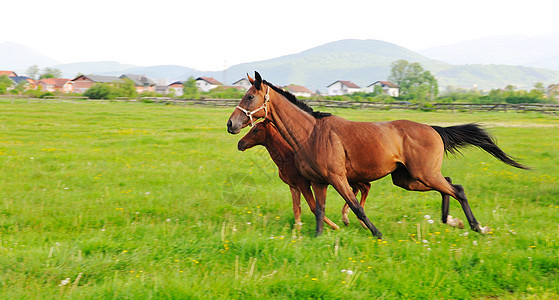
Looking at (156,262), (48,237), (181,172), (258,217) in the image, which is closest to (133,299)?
(156,262)

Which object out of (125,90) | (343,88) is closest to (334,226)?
(125,90)

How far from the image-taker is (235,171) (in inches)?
505

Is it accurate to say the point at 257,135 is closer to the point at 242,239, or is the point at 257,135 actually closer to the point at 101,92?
the point at 242,239

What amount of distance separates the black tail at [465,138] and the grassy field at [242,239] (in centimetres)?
124

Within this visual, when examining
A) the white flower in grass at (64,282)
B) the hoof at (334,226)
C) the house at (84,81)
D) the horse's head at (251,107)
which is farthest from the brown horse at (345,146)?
the house at (84,81)

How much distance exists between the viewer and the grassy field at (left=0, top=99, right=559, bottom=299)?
15.6ft

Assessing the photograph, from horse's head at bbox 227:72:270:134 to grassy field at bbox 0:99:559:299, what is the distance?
165 centimetres

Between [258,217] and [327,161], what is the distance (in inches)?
79.8

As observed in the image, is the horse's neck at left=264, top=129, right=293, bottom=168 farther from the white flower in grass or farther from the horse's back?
the white flower in grass

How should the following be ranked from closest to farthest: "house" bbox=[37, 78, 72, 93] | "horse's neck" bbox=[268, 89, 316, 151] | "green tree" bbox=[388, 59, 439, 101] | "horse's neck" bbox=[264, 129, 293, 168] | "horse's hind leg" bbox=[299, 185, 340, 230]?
"horse's neck" bbox=[268, 89, 316, 151]
"horse's hind leg" bbox=[299, 185, 340, 230]
"horse's neck" bbox=[264, 129, 293, 168]
"green tree" bbox=[388, 59, 439, 101]
"house" bbox=[37, 78, 72, 93]

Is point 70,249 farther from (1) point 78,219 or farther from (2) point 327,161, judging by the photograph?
(2) point 327,161

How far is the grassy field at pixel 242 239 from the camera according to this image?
4.74m

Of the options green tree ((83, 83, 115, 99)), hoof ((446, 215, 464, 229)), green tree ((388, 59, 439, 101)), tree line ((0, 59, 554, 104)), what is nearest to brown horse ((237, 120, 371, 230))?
hoof ((446, 215, 464, 229))

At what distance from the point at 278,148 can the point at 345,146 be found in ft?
4.97
